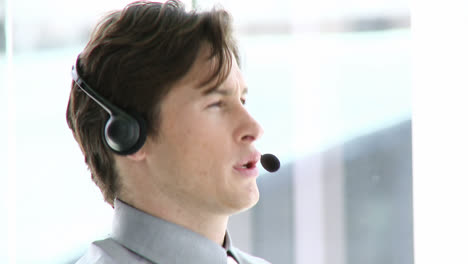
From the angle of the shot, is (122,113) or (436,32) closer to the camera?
(122,113)

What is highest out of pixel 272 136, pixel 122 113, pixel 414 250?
pixel 272 136

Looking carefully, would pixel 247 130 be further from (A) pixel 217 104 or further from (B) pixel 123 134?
(B) pixel 123 134

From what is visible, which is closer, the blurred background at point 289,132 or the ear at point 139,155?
the ear at point 139,155

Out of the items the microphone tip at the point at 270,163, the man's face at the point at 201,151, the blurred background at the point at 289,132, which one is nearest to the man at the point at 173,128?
the man's face at the point at 201,151

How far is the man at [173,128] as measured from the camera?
1000 mm

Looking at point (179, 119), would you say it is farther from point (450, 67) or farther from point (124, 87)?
point (450, 67)

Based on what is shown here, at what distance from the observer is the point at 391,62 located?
1.73 metres

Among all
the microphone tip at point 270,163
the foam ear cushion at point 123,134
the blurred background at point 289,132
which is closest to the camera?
the foam ear cushion at point 123,134

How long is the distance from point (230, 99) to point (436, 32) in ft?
2.66

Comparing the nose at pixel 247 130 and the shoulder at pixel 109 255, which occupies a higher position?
the nose at pixel 247 130

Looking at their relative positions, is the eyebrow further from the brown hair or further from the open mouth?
the open mouth

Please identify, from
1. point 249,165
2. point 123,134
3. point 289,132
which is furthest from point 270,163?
point 289,132

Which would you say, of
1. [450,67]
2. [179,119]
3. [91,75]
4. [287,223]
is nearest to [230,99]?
[179,119]

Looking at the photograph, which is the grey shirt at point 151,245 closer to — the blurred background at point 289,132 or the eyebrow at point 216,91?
the eyebrow at point 216,91
